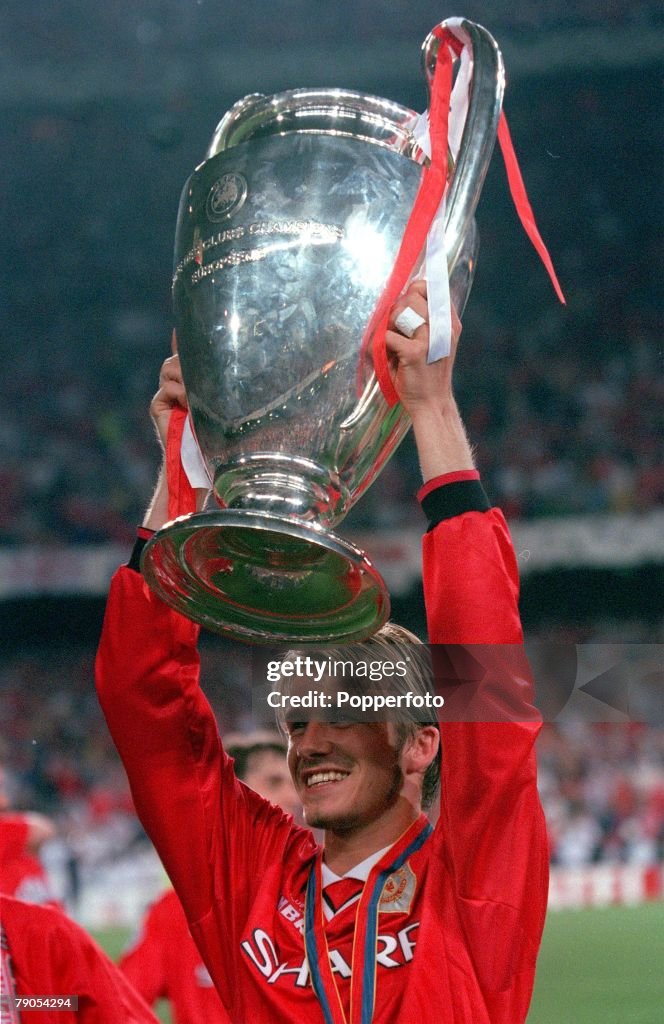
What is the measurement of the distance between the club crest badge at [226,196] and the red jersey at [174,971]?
1.47m

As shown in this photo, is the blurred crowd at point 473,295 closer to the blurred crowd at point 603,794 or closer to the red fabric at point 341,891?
the red fabric at point 341,891

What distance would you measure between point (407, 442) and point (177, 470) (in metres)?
2.25

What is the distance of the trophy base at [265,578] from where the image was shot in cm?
88

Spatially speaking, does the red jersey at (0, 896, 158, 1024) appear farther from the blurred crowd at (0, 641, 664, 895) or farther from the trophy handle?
the blurred crowd at (0, 641, 664, 895)

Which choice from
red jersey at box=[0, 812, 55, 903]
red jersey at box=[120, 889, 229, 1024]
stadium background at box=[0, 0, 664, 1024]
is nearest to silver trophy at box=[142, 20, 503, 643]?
stadium background at box=[0, 0, 664, 1024]

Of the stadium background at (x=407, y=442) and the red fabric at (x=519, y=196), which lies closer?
the red fabric at (x=519, y=196)

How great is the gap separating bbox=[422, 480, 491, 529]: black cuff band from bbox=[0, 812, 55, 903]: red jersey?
119 cm

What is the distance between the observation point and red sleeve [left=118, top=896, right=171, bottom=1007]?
217 cm

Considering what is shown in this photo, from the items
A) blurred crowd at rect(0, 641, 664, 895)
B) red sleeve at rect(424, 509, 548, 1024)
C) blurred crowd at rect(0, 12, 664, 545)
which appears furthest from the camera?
blurred crowd at rect(0, 641, 664, 895)

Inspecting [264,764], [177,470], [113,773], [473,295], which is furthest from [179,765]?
[113,773]

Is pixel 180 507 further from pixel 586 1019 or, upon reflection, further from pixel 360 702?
pixel 586 1019

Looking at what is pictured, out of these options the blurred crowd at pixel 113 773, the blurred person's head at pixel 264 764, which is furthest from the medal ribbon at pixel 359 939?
the blurred crowd at pixel 113 773

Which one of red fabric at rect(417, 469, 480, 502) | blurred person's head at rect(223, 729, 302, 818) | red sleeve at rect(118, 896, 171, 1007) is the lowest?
red sleeve at rect(118, 896, 171, 1007)

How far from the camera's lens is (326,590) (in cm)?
96
